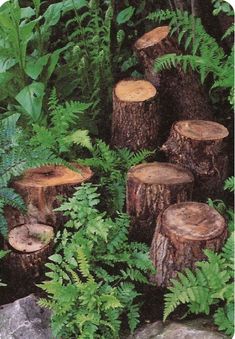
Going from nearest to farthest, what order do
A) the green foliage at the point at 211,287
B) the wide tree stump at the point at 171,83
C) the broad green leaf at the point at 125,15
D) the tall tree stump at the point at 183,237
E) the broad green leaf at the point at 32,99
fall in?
the green foliage at the point at 211,287, the tall tree stump at the point at 183,237, the broad green leaf at the point at 32,99, the wide tree stump at the point at 171,83, the broad green leaf at the point at 125,15

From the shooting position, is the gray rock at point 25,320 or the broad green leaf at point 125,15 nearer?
the gray rock at point 25,320

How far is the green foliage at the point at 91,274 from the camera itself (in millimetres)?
4098

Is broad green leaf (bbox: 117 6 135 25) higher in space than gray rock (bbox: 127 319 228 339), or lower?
higher

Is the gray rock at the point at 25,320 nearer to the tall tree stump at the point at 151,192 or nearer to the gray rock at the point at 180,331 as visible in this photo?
the gray rock at the point at 180,331

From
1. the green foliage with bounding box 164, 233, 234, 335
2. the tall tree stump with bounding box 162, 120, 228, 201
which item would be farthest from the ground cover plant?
the tall tree stump with bounding box 162, 120, 228, 201

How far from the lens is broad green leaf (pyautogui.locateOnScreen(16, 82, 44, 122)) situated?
5199mm

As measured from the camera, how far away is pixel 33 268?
15.1 ft

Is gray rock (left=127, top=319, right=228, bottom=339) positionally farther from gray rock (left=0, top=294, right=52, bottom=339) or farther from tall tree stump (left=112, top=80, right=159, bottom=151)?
tall tree stump (left=112, top=80, right=159, bottom=151)

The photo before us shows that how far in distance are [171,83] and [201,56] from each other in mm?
495

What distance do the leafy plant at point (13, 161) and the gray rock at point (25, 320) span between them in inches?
21.7

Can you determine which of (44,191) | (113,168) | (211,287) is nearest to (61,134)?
(113,168)

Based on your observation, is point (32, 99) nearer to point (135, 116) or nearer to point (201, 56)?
point (135, 116)

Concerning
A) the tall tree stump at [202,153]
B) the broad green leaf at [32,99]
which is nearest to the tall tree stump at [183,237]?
the tall tree stump at [202,153]

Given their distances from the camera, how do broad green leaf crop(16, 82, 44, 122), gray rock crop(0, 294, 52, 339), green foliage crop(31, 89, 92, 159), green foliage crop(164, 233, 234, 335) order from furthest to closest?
broad green leaf crop(16, 82, 44, 122) < green foliage crop(31, 89, 92, 159) < gray rock crop(0, 294, 52, 339) < green foliage crop(164, 233, 234, 335)
